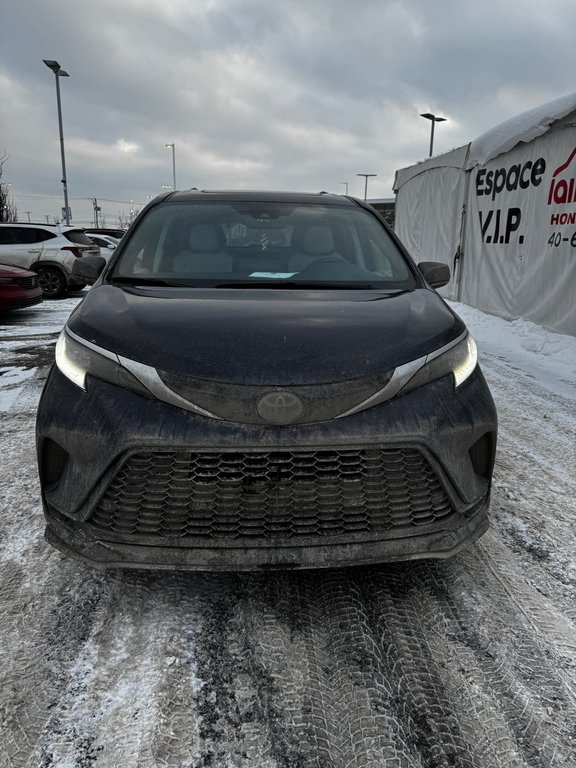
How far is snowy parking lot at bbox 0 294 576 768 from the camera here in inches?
57.9

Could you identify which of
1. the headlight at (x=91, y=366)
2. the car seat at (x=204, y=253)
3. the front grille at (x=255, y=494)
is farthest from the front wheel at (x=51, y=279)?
the front grille at (x=255, y=494)

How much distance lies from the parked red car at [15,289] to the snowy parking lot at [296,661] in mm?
6985

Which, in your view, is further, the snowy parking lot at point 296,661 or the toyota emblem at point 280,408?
the toyota emblem at point 280,408

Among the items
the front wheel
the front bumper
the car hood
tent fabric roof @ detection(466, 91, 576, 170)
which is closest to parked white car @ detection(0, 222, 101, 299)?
the front wheel

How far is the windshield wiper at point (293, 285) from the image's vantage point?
252cm

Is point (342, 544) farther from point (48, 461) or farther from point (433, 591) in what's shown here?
point (48, 461)

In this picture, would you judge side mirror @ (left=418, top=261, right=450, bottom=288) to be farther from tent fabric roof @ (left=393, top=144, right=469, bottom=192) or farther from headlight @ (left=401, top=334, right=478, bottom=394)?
tent fabric roof @ (left=393, top=144, right=469, bottom=192)

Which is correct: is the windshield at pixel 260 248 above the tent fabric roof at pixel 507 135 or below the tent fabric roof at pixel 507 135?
below

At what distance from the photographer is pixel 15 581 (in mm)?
2160

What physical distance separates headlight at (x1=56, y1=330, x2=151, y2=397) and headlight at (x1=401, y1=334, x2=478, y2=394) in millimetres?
940

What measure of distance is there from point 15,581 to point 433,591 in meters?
1.68

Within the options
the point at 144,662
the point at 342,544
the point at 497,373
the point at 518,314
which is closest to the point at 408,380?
the point at 342,544

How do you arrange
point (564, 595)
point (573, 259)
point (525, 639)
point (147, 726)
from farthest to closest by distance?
1. point (573, 259)
2. point (564, 595)
3. point (525, 639)
4. point (147, 726)

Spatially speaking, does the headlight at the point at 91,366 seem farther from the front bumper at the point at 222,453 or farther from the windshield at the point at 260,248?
the windshield at the point at 260,248
